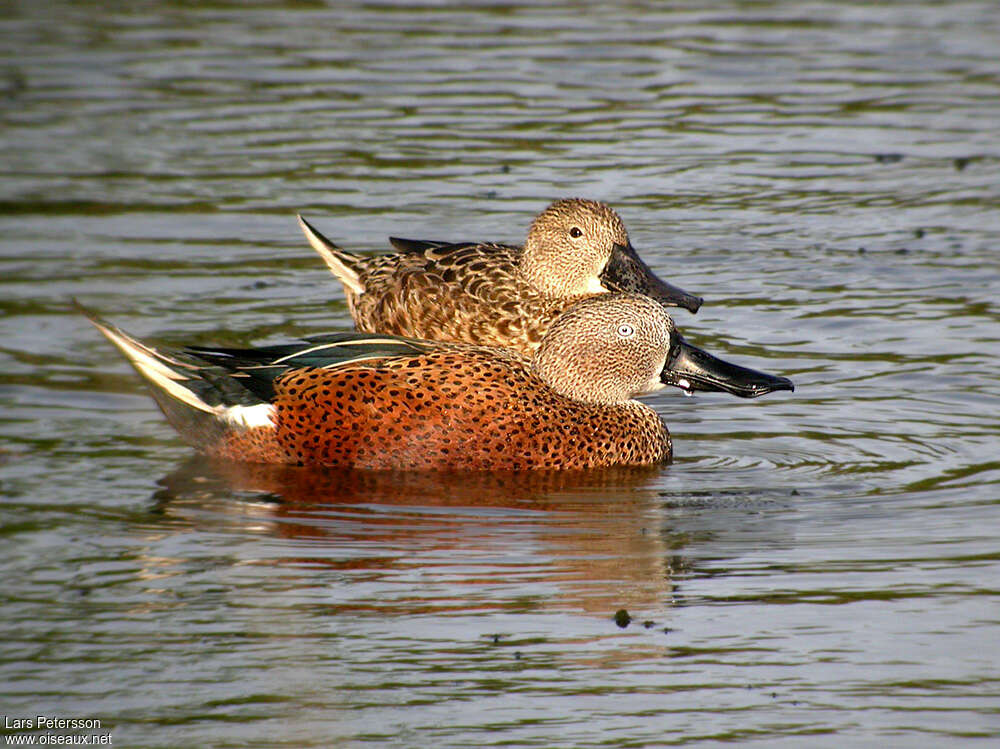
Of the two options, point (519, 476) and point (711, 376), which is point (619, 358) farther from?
point (519, 476)

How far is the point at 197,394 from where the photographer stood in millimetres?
8180

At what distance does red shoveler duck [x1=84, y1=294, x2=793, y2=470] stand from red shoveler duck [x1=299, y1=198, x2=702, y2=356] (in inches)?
33.9

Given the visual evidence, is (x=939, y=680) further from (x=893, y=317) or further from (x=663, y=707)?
(x=893, y=317)

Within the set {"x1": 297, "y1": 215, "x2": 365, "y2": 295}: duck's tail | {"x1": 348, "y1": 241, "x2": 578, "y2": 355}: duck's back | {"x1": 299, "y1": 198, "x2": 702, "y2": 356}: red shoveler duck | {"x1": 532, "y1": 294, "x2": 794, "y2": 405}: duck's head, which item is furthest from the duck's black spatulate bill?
{"x1": 297, "y1": 215, "x2": 365, "y2": 295}: duck's tail

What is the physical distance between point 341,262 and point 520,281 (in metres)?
1.12

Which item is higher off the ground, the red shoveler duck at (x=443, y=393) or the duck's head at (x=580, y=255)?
the duck's head at (x=580, y=255)

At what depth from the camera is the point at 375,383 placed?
8.04m

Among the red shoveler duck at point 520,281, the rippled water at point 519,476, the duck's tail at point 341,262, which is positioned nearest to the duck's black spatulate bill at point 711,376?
Result: the rippled water at point 519,476

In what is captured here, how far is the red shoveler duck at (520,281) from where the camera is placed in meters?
9.32

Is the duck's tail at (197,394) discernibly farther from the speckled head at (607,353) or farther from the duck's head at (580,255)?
the duck's head at (580,255)

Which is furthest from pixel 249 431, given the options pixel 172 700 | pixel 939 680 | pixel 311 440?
pixel 939 680

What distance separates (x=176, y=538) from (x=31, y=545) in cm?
50

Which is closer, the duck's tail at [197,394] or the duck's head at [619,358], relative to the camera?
the duck's tail at [197,394]

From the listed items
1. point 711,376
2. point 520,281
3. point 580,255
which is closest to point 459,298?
point 520,281
